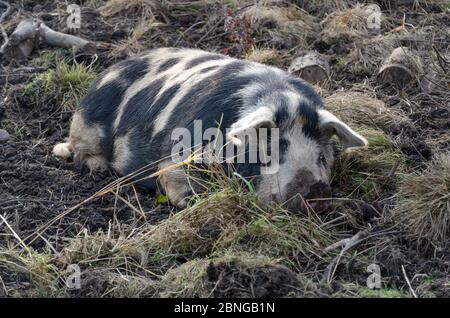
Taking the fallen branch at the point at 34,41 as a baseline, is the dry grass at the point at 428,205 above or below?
above

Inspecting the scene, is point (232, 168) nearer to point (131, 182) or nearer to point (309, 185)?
point (309, 185)

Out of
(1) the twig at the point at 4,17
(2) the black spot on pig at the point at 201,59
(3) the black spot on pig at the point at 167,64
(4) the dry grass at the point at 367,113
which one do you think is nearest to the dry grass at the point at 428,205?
(4) the dry grass at the point at 367,113

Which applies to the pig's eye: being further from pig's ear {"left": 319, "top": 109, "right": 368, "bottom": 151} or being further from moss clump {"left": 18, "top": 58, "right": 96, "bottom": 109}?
moss clump {"left": 18, "top": 58, "right": 96, "bottom": 109}

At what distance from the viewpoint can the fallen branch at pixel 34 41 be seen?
8.42 meters

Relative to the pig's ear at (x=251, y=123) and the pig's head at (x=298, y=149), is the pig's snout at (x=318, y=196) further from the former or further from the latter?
the pig's ear at (x=251, y=123)

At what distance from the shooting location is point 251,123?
216 inches

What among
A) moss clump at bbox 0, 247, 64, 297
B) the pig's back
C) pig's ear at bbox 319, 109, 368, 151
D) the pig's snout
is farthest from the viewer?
the pig's back

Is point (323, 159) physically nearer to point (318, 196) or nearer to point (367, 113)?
point (318, 196)

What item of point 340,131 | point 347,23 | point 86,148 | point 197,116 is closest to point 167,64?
point 86,148

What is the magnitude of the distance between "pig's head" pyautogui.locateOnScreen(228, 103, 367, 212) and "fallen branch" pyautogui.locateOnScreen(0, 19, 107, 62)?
3.04 m

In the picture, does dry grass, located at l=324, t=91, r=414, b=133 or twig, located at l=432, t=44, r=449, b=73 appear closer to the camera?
dry grass, located at l=324, t=91, r=414, b=133

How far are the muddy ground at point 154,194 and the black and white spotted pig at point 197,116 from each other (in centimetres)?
22

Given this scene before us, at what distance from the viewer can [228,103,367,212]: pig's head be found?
5.57 m

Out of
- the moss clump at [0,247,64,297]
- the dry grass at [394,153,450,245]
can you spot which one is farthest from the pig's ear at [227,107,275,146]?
the moss clump at [0,247,64,297]
